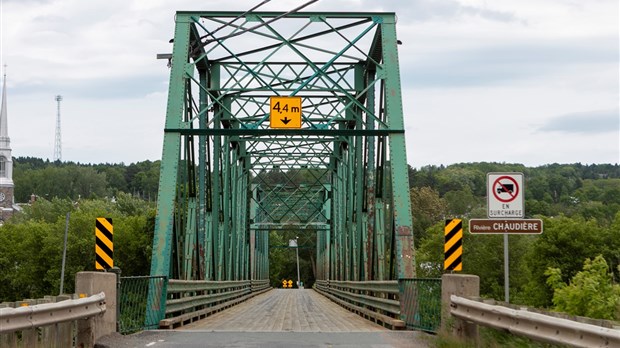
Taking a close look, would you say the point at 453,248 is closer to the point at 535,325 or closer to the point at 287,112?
the point at 535,325

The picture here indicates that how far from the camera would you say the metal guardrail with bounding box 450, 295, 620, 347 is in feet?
25.9

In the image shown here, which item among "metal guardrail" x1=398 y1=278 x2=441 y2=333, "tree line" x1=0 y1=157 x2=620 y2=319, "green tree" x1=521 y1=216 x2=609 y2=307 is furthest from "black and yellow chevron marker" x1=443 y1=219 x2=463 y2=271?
"green tree" x1=521 y1=216 x2=609 y2=307

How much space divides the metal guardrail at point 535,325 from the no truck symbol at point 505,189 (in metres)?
1.42

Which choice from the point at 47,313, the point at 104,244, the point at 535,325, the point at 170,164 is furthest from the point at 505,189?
the point at 170,164

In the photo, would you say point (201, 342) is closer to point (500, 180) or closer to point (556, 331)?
point (500, 180)

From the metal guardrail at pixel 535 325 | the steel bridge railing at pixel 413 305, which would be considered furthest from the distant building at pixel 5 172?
the metal guardrail at pixel 535 325

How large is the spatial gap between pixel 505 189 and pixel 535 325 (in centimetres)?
370

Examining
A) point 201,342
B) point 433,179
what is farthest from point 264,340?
point 433,179

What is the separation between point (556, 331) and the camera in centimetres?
887

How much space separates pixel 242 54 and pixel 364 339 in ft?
40.4

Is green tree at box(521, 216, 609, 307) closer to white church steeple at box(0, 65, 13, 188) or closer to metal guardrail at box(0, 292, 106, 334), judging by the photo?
metal guardrail at box(0, 292, 106, 334)

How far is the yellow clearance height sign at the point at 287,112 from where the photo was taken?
21.5m

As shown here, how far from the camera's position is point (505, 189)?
12.9 meters

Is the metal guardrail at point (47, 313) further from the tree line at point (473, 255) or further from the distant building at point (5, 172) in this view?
the distant building at point (5, 172)
